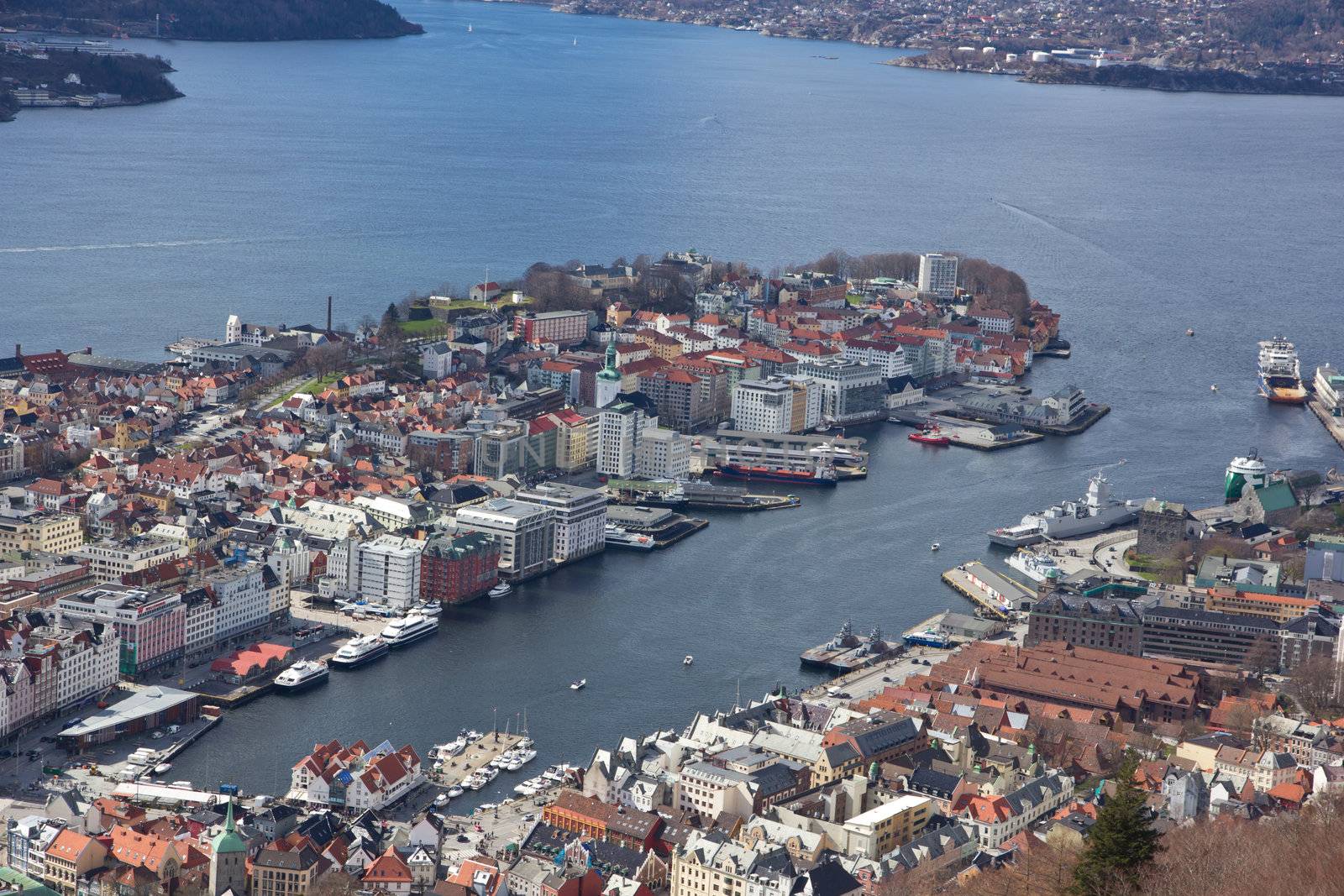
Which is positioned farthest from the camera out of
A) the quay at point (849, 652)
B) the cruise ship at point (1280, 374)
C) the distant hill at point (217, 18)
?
the distant hill at point (217, 18)

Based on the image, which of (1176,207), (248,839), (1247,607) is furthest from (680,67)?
(248,839)

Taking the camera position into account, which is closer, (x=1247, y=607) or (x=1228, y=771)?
(x=1228, y=771)

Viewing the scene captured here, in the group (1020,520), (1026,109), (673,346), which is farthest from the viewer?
(1026,109)

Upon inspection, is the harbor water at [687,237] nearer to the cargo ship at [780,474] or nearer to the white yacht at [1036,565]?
the cargo ship at [780,474]

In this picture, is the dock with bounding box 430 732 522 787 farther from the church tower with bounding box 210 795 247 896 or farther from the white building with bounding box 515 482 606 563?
the white building with bounding box 515 482 606 563

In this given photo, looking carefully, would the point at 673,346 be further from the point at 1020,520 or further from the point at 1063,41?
the point at 1063,41

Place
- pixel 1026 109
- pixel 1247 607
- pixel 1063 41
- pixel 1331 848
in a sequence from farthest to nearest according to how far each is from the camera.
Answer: pixel 1063 41 → pixel 1026 109 → pixel 1247 607 → pixel 1331 848

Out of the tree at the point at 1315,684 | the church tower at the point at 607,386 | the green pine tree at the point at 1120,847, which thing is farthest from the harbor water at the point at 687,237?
the green pine tree at the point at 1120,847
